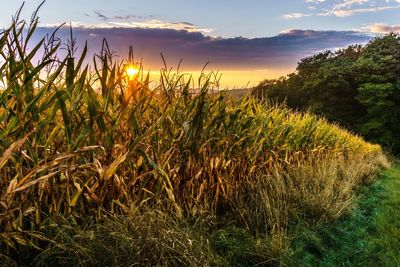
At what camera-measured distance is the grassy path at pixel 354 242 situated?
14.8 ft

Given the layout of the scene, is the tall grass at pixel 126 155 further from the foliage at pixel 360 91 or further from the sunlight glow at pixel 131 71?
the foliage at pixel 360 91

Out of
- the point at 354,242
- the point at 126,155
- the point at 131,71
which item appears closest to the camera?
the point at 126,155

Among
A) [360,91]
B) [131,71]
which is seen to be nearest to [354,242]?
[131,71]

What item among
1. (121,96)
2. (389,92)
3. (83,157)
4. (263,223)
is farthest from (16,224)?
(389,92)

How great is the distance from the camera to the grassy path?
14.8 feet

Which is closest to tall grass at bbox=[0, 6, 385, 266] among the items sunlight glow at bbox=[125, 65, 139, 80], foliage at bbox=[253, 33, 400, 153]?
sunlight glow at bbox=[125, 65, 139, 80]

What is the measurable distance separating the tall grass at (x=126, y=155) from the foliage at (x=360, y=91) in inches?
1502

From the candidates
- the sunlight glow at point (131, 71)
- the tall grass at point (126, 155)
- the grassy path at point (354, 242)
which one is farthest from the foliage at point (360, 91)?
the sunlight glow at point (131, 71)

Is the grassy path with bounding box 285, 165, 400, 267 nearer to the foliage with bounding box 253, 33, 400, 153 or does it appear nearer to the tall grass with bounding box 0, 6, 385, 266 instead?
the tall grass with bounding box 0, 6, 385, 266

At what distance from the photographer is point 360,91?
149 feet

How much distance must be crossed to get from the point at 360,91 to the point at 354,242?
43.1 m

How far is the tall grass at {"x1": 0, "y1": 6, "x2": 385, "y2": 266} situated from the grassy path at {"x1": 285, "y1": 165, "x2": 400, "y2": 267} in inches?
10.1

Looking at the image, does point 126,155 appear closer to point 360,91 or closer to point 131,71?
point 131,71

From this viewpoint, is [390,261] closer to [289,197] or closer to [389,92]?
[289,197]
